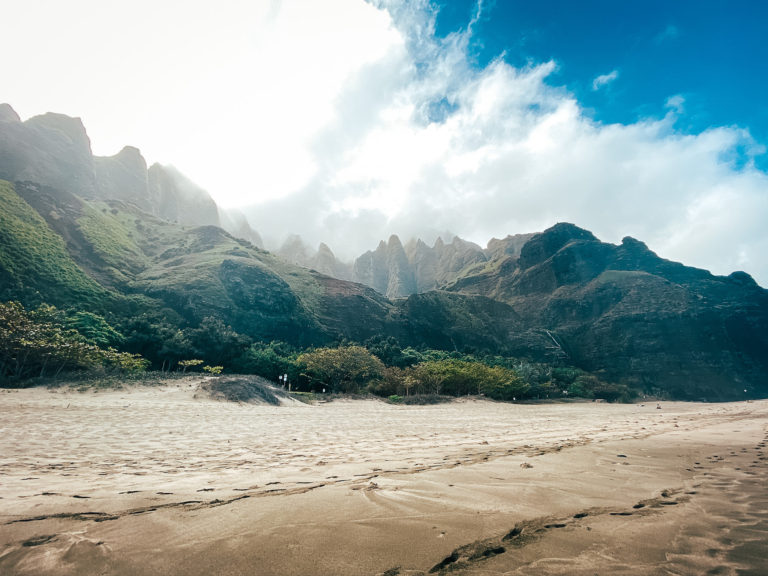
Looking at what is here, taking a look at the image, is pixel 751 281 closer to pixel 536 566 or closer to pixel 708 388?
pixel 708 388

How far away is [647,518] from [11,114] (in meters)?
156

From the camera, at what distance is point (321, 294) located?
76.4 meters

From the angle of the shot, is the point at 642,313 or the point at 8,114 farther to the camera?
the point at 8,114

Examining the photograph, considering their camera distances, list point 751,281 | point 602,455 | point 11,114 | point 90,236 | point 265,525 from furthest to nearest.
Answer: point 11,114 < point 751,281 < point 90,236 < point 602,455 < point 265,525

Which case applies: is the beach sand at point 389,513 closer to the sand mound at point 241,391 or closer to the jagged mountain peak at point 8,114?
the sand mound at point 241,391

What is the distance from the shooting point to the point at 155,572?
5.63ft

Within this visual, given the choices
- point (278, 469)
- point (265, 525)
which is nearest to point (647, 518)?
point (265, 525)

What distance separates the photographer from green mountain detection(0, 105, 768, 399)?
2015 inches

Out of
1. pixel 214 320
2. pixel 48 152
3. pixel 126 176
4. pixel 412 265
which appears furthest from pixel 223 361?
pixel 412 265

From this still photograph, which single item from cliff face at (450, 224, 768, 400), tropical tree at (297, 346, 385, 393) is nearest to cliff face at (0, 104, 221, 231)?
tropical tree at (297, 346, 385, 393)

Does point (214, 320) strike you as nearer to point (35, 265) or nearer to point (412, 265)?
point (35, 265)

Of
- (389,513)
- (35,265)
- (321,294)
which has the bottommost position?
(389,513)

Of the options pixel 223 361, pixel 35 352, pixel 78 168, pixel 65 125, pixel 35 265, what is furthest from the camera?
pixel 65 125

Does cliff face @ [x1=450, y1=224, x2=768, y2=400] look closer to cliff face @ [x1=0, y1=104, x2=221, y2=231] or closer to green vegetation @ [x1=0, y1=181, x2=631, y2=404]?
green vegetation @ [x1=0, y1=181, x2=631, y2=404]
